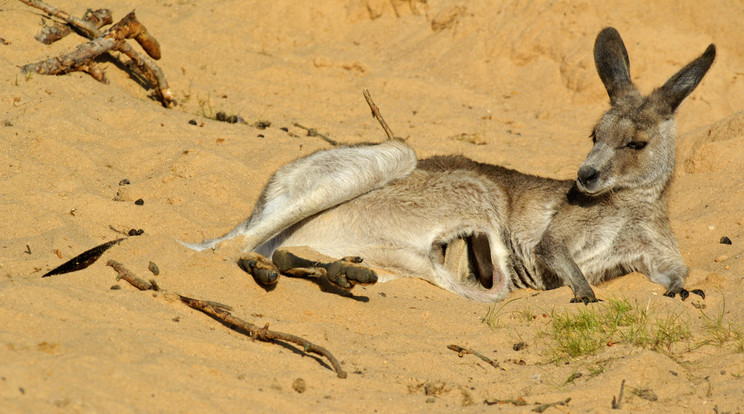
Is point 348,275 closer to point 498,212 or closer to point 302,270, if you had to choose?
point 302,270

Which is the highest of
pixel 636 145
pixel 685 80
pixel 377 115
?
pixel 685 80

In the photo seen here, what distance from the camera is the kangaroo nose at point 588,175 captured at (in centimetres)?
502

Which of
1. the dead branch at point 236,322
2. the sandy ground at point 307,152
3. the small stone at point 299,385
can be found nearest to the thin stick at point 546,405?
the sandy ground at point 307,152

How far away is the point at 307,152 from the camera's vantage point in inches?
265

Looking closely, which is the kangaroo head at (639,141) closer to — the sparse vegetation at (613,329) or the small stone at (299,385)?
the sparse vegetation at (613,329)

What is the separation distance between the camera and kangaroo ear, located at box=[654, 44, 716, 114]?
5.06 metres

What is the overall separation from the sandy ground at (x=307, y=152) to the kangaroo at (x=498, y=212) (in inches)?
10.5

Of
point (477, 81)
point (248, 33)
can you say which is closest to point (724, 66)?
point (477, 81)

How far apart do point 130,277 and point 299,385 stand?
118 cm

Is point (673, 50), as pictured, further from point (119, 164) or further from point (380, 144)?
point (119, 164)

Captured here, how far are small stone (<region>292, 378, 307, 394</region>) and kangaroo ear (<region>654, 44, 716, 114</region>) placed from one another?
3.62 metres

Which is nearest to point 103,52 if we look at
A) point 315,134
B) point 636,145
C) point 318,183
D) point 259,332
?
point 315,134

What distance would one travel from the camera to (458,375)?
3.40m

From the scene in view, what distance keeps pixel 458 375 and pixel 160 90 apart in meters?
5.29
